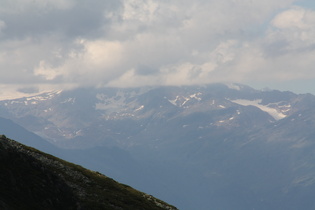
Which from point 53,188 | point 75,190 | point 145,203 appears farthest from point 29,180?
point 145,203

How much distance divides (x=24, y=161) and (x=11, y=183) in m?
7.39

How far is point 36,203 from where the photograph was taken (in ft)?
171

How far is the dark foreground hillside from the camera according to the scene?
170 feet

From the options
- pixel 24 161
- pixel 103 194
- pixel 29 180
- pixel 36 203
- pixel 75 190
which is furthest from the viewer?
pixel 103 194

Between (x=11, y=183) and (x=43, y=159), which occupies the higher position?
(x=43, y=159)

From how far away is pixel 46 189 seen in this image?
5691 cm

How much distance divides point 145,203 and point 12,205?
35.0 metres

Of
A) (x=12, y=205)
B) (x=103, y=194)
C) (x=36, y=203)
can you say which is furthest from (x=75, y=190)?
(x=12, y=205)

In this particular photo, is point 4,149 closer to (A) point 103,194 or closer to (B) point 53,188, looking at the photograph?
(B) point 53,188

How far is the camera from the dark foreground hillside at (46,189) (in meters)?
51.8

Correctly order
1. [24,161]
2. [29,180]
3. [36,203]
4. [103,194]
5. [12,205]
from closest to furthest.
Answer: [12,205] < [36,203] < [29,180] < [24,161] < [103,194]

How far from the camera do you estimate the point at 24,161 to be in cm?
5997

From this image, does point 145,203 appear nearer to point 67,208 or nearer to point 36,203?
point 67,208

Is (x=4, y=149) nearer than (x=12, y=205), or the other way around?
(x=12, y=205)
